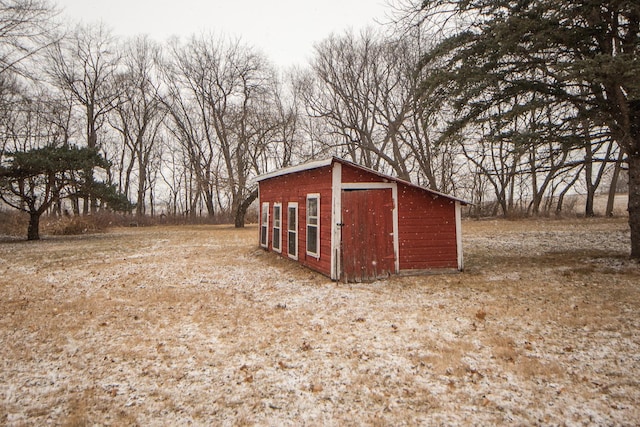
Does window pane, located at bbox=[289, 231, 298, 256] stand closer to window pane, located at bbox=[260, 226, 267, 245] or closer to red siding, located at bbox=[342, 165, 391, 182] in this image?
window pane, located at bbox=[260, 226, 267, 245]

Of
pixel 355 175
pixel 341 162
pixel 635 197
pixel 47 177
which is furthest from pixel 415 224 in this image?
pixel 47 177

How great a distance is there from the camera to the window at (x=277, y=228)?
13.0 metres

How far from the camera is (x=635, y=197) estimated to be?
365 inches

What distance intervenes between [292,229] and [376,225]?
3618 mm

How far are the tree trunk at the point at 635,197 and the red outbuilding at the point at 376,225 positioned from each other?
13.4 ft

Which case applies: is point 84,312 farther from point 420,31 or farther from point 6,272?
point 420,31

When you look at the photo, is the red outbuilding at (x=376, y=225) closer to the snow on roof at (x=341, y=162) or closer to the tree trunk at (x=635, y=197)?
the snow on roof at (x=341, y=162)

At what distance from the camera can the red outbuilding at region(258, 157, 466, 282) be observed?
8.90 meters

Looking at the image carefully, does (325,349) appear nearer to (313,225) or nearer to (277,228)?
(313,225)

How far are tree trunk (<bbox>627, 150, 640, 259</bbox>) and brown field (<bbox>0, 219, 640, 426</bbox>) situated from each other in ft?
1.70

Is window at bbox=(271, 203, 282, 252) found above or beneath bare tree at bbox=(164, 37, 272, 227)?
beneath

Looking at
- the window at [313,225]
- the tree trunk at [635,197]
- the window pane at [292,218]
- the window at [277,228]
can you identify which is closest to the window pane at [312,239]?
the window at [313,225]

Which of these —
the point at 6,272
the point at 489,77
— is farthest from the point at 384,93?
the point at 6,272

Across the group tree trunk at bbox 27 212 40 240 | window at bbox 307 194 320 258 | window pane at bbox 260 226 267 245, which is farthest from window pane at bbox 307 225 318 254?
tree trunk at bbox 27 212 40 240
